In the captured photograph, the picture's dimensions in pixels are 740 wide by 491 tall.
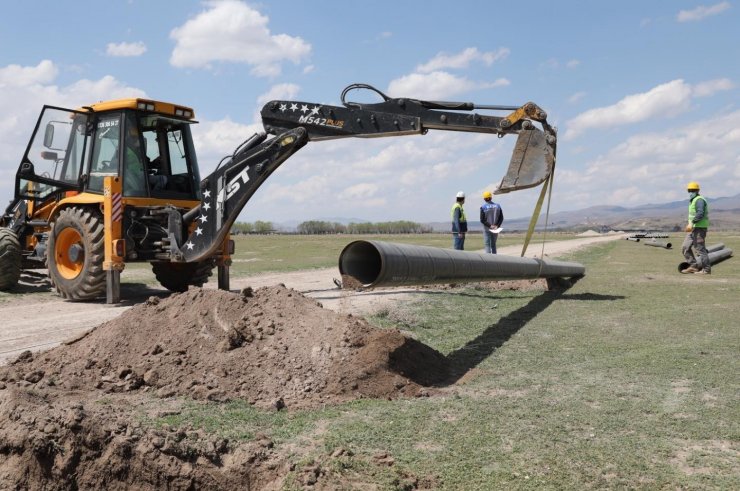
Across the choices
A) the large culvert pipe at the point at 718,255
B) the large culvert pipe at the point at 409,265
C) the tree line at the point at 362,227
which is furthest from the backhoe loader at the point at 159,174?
the tree line at the point at 362,227

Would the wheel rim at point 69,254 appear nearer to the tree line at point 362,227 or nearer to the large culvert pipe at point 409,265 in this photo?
the large culvert pipe at point 409,265

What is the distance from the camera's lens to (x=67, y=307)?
10.1m

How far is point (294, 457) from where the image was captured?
3773 mm

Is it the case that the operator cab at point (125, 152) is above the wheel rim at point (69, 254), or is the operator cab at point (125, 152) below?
above

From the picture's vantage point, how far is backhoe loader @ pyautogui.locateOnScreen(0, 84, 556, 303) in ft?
30.7

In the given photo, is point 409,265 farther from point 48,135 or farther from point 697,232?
point 697,232

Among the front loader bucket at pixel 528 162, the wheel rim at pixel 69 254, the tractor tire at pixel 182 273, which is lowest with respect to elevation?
the tractor tire at pixel 182 273

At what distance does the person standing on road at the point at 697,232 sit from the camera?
15.0 metres

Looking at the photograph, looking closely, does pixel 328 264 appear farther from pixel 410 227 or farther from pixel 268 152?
pixel 410 227

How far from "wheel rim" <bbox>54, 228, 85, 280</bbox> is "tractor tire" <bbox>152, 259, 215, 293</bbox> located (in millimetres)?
1583

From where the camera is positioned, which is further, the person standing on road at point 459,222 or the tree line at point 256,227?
the tree line at point 256,227

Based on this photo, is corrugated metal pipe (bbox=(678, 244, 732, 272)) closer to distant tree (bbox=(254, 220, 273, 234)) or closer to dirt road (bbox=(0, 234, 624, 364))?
dirt road (bbox=(0, 234, 624, 364))

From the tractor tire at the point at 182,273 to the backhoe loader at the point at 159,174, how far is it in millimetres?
314

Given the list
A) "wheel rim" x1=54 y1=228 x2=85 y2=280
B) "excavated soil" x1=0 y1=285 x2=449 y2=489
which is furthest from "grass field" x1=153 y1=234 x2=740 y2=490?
"wheel rim" x1=54 y1=228 x2=85 y2=280
